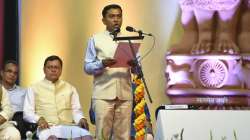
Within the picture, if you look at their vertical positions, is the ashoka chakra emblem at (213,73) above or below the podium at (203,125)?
above

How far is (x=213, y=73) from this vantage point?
479 centimetres

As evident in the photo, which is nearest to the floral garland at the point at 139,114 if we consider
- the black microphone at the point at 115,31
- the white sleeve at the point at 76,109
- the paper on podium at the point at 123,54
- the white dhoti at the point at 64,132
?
the paper on podium at the point at 123,54

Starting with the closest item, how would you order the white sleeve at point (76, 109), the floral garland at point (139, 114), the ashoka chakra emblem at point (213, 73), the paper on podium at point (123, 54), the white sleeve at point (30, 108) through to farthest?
the floral garland at point (139, 114) < the paper on podium at point (123, 54) < the white sleeve at point (30, 108) < the white sleeve at point (76, 109) < the ashoka chakra emblem at point (213, 73)

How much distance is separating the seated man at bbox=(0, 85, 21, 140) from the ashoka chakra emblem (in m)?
1.90

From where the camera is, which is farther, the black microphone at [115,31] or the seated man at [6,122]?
the seated man at [6,122]

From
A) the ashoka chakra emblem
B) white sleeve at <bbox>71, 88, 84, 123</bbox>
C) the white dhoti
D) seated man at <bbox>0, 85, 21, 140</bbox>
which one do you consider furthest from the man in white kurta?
the ashoka chakra emblem

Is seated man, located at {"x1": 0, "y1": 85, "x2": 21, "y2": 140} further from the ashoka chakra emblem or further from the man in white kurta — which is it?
the ashoka chakra emblem

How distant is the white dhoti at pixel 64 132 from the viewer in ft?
12.4

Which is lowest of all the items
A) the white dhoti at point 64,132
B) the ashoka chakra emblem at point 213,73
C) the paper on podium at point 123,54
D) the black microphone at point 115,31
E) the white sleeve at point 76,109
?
the white dhoti at point 64,132

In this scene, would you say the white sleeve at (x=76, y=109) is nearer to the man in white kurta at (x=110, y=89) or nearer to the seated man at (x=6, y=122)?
the man in white kurta at (x=110, y=89)

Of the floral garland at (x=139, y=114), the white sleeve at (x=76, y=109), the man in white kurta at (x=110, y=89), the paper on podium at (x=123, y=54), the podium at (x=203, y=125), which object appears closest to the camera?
the podium at (x=203, y=125)

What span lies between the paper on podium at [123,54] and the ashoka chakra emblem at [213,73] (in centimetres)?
151

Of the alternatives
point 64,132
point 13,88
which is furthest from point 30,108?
point 13,88

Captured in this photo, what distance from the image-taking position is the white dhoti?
3.79m
